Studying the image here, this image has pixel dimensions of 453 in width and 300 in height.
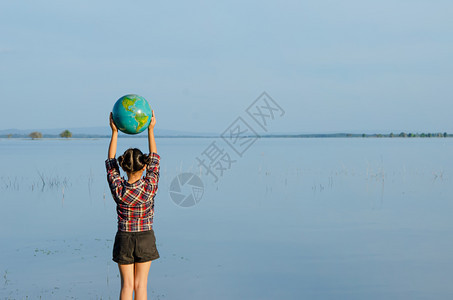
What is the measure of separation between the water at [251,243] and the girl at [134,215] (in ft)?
9.03

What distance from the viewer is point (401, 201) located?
17609 millimetres

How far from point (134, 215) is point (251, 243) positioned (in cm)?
670

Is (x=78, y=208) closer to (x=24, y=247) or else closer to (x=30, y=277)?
(x=24, y=247)

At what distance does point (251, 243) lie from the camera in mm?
11383

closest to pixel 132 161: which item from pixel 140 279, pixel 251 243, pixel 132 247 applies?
pixel 132 247

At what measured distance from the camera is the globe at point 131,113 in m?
5.41

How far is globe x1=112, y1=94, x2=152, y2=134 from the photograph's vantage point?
5410 mm

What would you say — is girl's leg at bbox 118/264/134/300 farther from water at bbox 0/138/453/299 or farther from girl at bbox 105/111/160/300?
water at bbox 0/138/453/299

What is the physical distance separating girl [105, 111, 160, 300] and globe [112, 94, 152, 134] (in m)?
0.47

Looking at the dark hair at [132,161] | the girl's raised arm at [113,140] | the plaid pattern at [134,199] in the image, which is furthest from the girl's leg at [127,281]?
the girl's raised arm at [113,140]

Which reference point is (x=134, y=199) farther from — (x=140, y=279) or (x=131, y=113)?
(x=131, y=113)

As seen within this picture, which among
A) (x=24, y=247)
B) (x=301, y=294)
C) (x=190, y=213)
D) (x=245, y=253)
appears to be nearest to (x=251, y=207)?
(x=190, y=213)

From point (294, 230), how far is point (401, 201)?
6.24m

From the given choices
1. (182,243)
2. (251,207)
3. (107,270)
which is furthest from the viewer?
(251,207)
